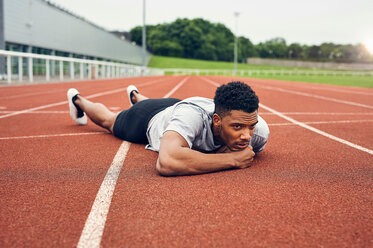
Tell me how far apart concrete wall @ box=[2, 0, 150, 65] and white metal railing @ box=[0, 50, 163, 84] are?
2.11 meters

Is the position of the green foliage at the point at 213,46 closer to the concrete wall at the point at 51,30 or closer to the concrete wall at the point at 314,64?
the concrete wall at the point at 314,64

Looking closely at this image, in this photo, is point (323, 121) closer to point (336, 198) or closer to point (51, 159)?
point (336, 198)

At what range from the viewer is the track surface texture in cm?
183

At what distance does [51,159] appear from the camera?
3.42 metres

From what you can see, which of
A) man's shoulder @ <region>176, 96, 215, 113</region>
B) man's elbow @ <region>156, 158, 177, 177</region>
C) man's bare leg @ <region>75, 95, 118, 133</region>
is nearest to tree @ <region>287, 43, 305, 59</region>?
man's bare leg @ <region>75, 95, 118, 133</region>

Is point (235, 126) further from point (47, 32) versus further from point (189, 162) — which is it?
point (47, 32)

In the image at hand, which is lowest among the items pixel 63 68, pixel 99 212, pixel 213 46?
pixel 99 212

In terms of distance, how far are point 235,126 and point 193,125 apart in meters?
0.36

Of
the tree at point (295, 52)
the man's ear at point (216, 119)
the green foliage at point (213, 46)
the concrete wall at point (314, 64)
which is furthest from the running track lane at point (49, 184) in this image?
the tree at point (295, 52)

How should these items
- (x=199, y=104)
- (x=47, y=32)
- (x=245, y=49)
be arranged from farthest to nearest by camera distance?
(x=245, y=49), (x=47, y=32), (x=199, y=104)

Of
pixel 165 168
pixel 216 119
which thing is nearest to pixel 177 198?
pixel 165 168

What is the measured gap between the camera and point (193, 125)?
2838 millimetres

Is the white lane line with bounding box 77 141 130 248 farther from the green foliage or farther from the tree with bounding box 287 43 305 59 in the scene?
the tree with bounding box 287 43 305 59

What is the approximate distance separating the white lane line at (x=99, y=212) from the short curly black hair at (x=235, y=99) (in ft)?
3.58
